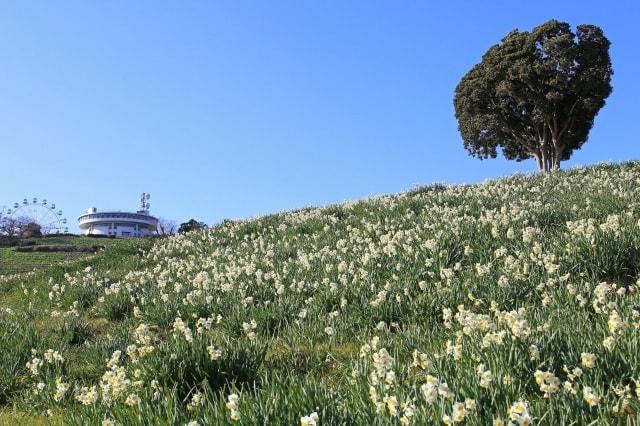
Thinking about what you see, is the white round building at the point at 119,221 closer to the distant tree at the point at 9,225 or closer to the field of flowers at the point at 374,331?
the distant tree at the point at 9,225

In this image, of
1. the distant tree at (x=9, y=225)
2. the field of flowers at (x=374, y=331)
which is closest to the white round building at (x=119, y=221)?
the distant tree at (x=9, y=225)

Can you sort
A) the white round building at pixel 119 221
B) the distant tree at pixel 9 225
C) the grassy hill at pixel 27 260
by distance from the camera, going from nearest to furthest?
the grassy hill at pixel 27 260 < the distant tree at pixel 9 225 < the white round building at pixel 119 221

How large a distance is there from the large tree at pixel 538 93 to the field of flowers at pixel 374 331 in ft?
103

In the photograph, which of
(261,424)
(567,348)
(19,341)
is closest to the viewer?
(261,424)

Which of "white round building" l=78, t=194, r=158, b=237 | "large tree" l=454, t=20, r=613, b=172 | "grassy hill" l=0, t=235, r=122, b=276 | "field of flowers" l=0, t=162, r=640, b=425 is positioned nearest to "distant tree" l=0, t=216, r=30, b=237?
"grassy hill" l=0, t=235, r=122, b=276

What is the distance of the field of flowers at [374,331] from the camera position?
10.7 ft

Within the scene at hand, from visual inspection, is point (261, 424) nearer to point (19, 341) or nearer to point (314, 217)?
point (19, 341)

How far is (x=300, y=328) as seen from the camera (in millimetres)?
6445

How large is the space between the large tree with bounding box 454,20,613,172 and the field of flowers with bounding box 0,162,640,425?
31512 mm

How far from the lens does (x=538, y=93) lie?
140 feet

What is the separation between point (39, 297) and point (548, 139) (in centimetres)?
4170

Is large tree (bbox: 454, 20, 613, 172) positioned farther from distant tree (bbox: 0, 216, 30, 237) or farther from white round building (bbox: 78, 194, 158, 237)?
white round building (bbox: 78, 194, 158, 237)

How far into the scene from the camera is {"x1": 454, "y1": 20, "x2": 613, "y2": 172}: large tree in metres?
41.8

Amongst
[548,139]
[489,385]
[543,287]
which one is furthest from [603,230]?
[548,139]
